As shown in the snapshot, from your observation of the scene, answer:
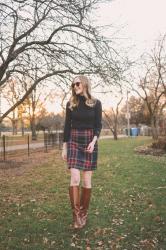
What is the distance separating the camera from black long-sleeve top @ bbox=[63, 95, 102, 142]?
192 inches

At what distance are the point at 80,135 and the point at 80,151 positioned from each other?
221 millimetres

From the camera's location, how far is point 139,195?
7.04 meters

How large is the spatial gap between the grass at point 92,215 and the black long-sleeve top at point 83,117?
131cm

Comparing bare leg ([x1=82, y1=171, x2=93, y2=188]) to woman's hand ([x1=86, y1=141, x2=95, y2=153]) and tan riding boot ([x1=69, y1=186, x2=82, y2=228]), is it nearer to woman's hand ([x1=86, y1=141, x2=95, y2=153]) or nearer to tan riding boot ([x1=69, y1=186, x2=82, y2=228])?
tan riding boot ([x1=69, y1=186, x2=82, y2=228])

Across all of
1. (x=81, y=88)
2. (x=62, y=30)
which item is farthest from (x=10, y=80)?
(x=81, y=88)

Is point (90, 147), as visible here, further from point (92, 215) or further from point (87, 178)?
point (92, 215)

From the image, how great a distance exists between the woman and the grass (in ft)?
1.30

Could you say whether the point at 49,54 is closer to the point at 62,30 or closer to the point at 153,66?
the point at 62,30

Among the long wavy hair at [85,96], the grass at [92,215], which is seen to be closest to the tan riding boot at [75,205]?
the grass at [92,215]

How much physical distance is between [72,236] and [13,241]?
0.74 meters

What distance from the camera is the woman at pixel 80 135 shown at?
4.84 metres

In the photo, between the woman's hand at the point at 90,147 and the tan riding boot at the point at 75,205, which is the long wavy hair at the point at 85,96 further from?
the tan riding boot at the point at 75,205

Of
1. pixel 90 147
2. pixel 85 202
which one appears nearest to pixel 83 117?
pixel 90 147

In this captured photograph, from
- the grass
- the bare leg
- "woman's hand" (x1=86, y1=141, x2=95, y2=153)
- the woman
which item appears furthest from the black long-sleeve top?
the grass
